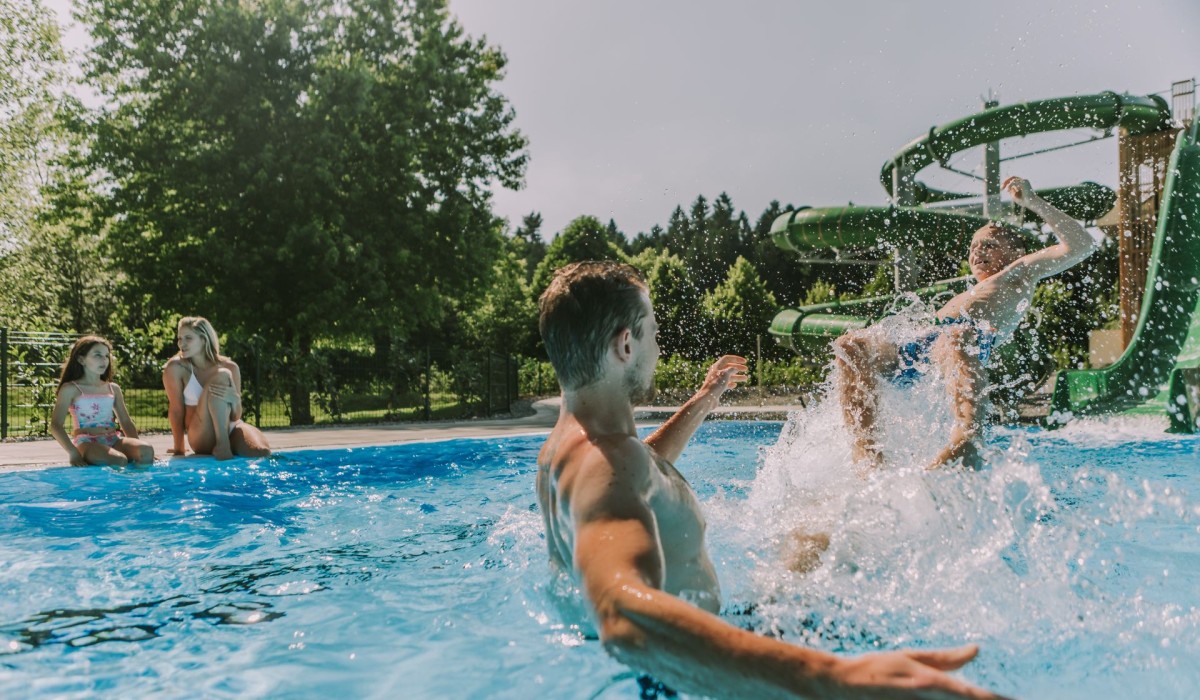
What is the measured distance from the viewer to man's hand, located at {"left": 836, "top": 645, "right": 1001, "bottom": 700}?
41.1 inches

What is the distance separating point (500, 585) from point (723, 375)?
5.03ft

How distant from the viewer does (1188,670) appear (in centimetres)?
264

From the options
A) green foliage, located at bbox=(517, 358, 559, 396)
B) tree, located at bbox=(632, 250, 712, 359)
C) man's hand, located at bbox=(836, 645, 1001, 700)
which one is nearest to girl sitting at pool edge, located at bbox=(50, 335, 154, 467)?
man's hand, located at bbox=(836, 645, 1001, 700)

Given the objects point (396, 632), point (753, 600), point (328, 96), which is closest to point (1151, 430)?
point (753, 600)

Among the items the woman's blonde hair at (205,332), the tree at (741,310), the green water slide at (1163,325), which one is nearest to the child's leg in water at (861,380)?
the woman's blonde hair at (205,332)

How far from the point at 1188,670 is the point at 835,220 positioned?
1279 cm

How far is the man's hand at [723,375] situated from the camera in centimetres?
347

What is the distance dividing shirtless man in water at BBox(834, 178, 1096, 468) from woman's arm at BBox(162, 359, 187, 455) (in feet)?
19.8

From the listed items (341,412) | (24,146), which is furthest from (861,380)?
(24,146)

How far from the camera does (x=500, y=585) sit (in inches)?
151

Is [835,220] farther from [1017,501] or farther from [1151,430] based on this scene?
[1017,501]

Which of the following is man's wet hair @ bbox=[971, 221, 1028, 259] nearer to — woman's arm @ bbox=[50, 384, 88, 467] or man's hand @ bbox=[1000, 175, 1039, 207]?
man's hand @ bbox=[1000, 175, 1039, 207]

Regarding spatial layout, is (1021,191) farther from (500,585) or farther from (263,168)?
(263,168)

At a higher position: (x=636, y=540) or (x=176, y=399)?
(x=176, y=399)
